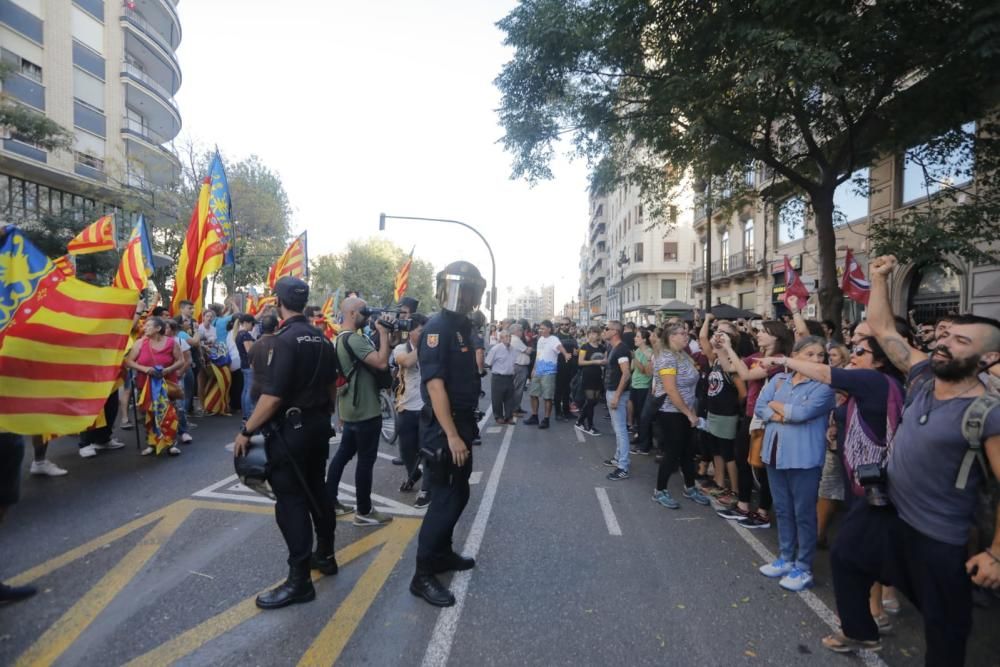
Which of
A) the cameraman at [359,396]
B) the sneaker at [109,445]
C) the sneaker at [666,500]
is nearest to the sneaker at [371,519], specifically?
the cameraman at [359,396]

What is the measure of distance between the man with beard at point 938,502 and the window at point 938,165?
32.6 feet

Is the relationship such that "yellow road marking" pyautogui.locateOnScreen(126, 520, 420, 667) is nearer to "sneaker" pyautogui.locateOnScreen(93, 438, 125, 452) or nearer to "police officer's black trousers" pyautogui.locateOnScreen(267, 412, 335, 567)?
"police officer's black trousers" pyautogui.locateOnScreen(267, 412, 335, 567)

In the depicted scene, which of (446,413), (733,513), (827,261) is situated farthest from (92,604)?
(827,261)

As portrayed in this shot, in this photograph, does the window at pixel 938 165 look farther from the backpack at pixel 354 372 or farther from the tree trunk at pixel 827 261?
the backpack at pixel 354 372

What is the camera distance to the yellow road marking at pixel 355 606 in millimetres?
2834

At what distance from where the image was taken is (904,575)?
2598 mm

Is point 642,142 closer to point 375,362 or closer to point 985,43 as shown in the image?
point 985,43

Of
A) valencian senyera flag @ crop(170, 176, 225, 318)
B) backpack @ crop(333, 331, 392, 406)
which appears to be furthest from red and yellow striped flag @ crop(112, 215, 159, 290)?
backpack @ crop(333, 331, 392, 406)

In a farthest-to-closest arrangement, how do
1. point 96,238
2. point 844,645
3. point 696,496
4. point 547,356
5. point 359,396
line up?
1. point 547,356
2. point 96,238
3. point 696,496
4. point 359,396
5. point 844,645

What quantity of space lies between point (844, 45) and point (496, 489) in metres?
7.99

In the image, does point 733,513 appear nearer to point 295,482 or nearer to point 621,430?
point 621,430

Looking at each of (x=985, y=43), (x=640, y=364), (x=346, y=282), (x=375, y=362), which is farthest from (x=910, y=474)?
(x=346, y=282)

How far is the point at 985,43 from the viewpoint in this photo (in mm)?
6301

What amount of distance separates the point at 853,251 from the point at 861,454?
50.9 ft
